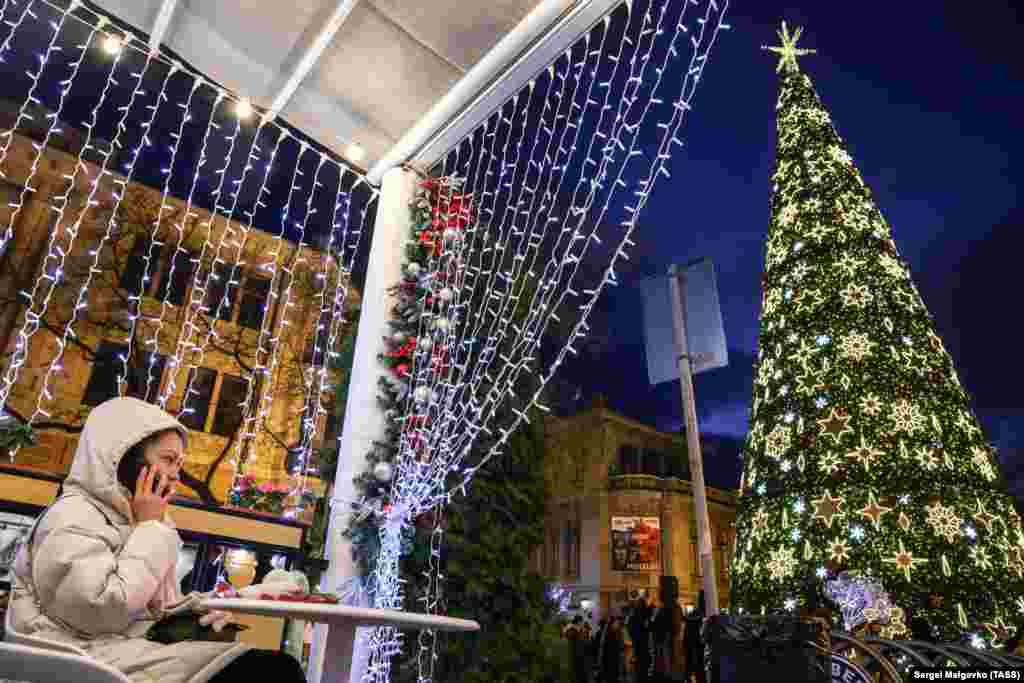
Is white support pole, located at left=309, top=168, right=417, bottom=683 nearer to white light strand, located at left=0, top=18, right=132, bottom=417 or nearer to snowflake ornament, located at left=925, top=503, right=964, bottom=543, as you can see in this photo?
white light strand, located at left=0, top=18, right=132, bottom=417

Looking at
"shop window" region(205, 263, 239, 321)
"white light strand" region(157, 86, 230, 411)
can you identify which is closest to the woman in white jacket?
"white light strand" region(157, 86, 230, 411)

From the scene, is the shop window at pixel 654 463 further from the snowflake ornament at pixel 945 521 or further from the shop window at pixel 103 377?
the snowflake ornament at pixel 945 521

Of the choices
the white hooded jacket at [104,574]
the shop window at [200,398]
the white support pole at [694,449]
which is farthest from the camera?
the shop window at [200,398]

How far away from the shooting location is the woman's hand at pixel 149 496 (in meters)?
1.78

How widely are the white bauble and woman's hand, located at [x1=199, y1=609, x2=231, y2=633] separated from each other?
7.65 ft

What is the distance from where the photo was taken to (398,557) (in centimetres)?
388

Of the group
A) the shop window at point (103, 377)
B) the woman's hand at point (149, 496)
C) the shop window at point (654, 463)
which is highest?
the shop window at point (654, 463)

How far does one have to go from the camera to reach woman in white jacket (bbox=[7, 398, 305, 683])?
1.43 meters

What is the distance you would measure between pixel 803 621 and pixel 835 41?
16475 mm

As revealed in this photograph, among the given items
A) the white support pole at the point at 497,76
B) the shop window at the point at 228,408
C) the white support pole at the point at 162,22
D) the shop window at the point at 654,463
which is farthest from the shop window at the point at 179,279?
the shop window at the point at 654,463


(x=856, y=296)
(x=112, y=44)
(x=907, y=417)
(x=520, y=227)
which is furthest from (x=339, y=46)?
(x=907, y=417)

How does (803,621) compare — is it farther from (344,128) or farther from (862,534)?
(344,128)

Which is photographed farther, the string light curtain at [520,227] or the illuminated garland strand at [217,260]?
the illuminated garland strand at [217,260]

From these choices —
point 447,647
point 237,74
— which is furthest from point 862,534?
point 237,74
